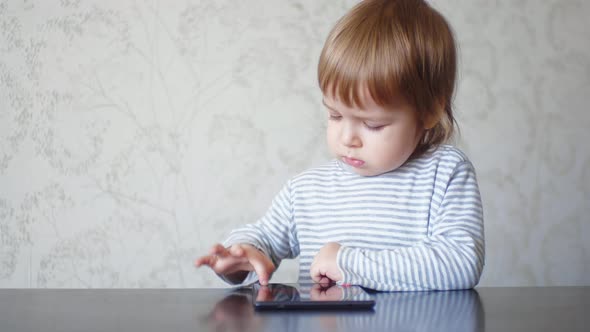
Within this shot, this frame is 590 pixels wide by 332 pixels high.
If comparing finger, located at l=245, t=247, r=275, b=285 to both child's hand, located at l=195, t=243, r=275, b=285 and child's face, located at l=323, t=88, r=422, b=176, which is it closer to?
child's hand, located at l=195, t=243, r=275, b=285

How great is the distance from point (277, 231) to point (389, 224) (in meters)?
0.20

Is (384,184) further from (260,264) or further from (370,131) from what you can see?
(260,264)

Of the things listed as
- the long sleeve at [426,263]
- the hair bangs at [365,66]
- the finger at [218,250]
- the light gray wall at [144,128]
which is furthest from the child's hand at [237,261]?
the light gray wall at [144,128]

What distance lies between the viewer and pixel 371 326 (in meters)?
0.47

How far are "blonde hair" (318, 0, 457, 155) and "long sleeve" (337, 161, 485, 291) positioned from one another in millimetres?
195

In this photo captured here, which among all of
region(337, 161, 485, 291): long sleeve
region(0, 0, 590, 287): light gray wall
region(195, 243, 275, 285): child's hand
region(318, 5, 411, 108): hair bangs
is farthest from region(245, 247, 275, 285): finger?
region(0, 0, 590, 287): light gray wall

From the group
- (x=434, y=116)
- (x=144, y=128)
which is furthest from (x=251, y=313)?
(x=144, y=128)

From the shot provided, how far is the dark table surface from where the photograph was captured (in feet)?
1.57

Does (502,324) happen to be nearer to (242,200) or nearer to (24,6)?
(242,200)

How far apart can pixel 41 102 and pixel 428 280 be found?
1271 millimetres

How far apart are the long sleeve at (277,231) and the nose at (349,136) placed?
230 mm

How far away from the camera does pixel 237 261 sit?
863 mm

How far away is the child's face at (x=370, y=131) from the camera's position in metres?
0.89

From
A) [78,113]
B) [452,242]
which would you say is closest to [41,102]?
[78,113]
